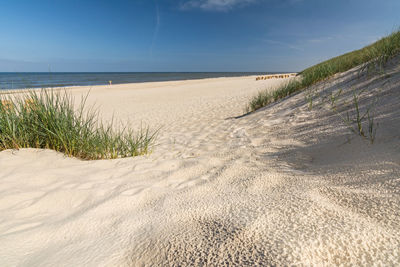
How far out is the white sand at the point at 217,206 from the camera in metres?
0.85

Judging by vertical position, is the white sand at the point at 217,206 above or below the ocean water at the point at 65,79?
below

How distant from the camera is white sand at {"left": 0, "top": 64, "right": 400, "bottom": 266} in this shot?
2.79 ft

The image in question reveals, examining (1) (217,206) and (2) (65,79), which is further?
(2) (65,79)

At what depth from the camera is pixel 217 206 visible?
123cm

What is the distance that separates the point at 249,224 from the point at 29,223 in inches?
47.3

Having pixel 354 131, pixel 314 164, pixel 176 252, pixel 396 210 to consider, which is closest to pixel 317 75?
pixel 354 131

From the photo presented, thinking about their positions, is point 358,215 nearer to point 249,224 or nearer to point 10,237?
point 249,224

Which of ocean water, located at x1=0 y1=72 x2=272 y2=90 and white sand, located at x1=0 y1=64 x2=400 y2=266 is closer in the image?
white sand, located at x1=0 y1=64 x2=400 y2=266

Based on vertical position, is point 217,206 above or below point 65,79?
below

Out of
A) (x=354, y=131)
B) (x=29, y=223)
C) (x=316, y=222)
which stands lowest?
(x=29, y=223)

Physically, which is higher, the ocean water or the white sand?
the ocean water

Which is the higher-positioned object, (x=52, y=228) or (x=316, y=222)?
(x=316, y=222)

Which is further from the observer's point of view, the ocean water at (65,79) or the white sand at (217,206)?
the ocean water at (65,79)

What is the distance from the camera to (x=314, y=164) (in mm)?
1675
